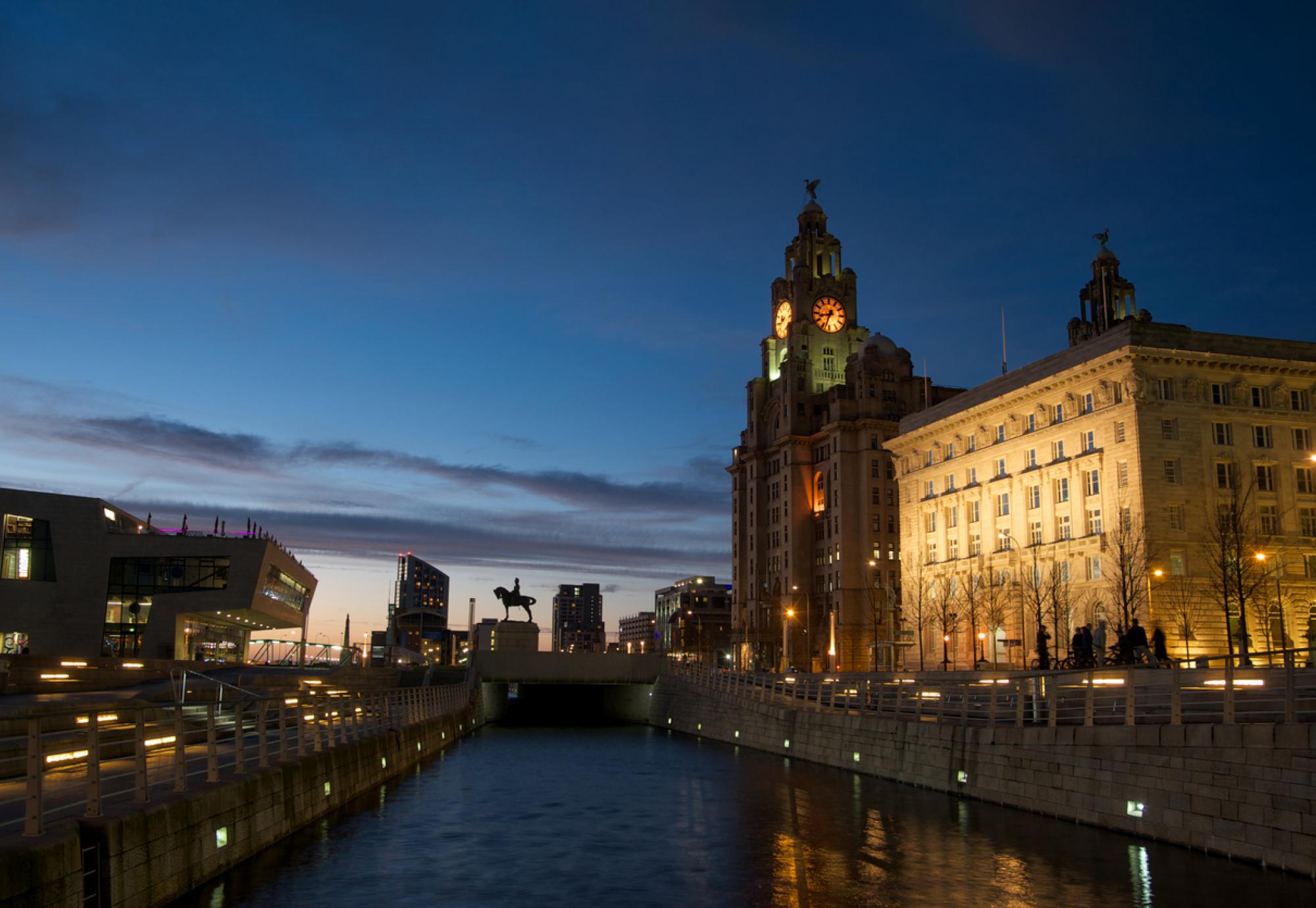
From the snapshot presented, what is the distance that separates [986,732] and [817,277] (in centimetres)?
13762

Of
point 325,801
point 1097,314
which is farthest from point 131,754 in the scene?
point 1097,314

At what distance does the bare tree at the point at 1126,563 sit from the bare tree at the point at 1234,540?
13.6 ft

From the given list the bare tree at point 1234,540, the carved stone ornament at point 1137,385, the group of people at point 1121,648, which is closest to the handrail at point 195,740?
the group of people at point 1121,648

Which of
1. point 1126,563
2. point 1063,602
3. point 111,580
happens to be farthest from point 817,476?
point 111,580

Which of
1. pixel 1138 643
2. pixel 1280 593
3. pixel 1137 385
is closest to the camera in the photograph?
pixel 1138 643

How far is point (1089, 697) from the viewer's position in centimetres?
2638

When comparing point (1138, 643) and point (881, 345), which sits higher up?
point (881, 345)

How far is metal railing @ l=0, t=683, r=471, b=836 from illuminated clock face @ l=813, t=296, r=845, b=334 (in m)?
125

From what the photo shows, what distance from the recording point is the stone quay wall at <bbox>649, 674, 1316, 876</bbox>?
1973 centimetres

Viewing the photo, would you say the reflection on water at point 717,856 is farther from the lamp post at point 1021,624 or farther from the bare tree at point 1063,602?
the lamp post at point 1021,624

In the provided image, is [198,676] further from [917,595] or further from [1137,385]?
[917,595]

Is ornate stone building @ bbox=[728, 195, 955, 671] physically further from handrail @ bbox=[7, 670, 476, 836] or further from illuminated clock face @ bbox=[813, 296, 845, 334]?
handrail @ bbox=[7, 670, 476, 836]

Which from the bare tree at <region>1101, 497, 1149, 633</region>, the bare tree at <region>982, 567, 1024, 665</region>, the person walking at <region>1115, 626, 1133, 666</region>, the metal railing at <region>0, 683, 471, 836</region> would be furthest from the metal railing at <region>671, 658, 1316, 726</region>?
the bare tree at <region>982, 567, 1024, 665</region>

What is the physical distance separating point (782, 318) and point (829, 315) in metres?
7.74
